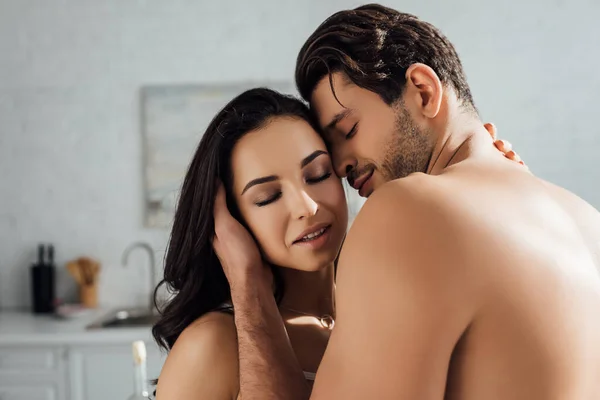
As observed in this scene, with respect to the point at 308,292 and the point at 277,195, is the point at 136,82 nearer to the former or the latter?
the point at 308,292

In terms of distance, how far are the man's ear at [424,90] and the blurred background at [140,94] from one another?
271cm

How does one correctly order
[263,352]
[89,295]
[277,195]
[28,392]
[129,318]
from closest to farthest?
[263,352]
[277,195]
[28,392]
[129,318]
[89,295]

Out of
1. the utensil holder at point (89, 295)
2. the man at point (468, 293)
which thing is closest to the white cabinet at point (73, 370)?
the utensil holder at point (89, 295)

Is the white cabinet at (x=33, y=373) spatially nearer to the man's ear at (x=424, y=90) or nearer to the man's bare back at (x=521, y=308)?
the man's ear at (x=424, y=90)

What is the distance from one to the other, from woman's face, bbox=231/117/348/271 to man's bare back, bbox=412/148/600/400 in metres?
0.38

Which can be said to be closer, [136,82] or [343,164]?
[343,164]

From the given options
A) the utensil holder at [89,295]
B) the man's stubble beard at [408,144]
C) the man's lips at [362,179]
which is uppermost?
the man's stubble beard at [408,144]

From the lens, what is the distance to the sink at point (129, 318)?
372cm

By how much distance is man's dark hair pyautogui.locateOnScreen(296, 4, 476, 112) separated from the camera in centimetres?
131

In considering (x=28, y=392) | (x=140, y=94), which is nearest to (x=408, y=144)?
(x=28, y=392)

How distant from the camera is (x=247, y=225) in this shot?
138 cm

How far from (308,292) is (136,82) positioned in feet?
9.19

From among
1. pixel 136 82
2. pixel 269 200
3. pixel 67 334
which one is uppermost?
pixel 269 200

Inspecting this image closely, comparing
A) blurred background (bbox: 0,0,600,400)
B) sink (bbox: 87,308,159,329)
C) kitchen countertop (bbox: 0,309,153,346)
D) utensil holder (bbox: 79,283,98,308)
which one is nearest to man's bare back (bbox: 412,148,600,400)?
kitchen countertop (bbox: 0,309,153,346)
